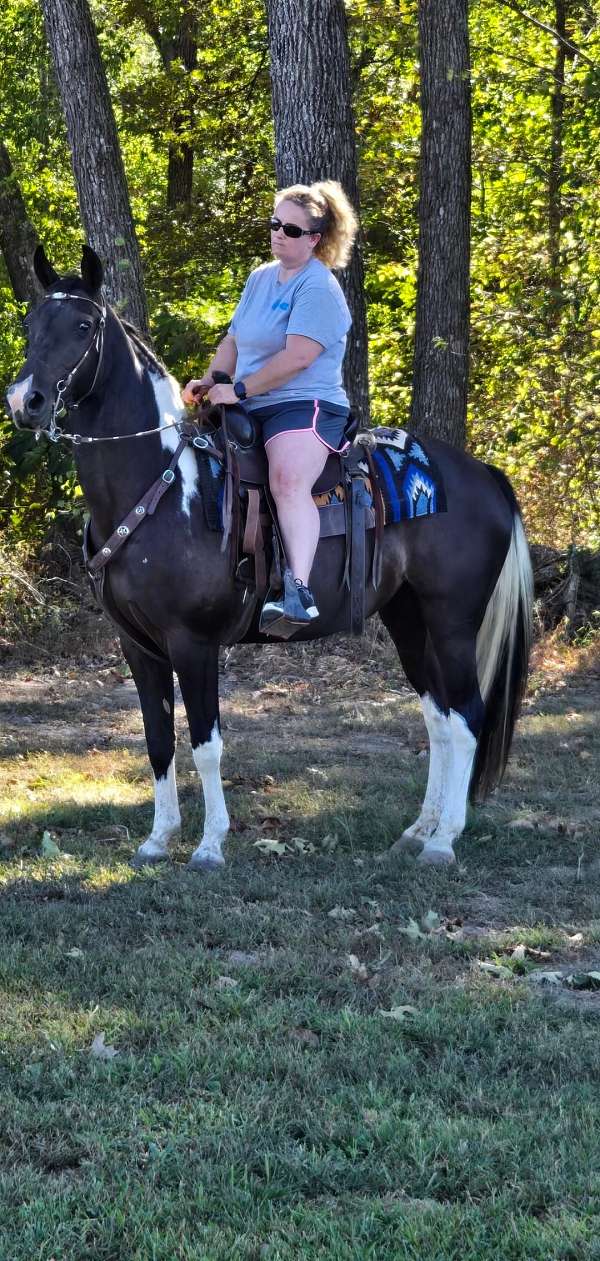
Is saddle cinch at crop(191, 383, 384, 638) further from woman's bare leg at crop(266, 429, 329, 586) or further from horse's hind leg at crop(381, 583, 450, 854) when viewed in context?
horse's hind leg at crop(381, 583, 450, 854)

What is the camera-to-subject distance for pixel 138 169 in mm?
22297

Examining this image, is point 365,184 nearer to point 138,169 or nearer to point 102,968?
point 138,169

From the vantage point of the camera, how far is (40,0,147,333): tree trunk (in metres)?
10.9

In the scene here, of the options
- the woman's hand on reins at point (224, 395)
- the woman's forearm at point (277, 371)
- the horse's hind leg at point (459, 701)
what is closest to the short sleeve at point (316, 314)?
the woman's forearm at point (277, 371)

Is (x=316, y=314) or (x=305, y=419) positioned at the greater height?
(x=316, y=314)

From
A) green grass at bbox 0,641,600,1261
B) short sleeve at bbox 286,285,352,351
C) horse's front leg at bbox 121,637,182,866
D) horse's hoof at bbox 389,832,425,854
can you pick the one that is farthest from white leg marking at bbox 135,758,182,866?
short sleeve at bbox 286,285,352,351

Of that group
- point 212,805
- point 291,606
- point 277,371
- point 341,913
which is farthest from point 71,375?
point 341,913

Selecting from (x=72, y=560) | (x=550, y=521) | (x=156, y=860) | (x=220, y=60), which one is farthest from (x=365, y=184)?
(x=156, y=860)

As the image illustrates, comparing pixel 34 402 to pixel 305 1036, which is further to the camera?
Result: pixel 34 402

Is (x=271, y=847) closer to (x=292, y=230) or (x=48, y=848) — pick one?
→ (x=48, y=848)

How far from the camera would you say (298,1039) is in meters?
3.81

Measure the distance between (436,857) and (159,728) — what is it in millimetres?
1478

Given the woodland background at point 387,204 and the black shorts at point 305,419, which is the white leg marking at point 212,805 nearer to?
the black shorts at point 305,419

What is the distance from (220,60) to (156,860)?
1446cm
